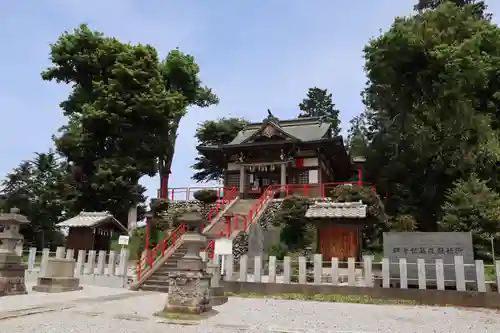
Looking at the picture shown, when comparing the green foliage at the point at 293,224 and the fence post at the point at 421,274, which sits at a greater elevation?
the green foliage at the point at 293,224

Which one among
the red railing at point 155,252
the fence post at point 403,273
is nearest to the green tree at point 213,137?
the red railing at point 155,252

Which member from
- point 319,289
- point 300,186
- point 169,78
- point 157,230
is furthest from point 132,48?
point 319,289

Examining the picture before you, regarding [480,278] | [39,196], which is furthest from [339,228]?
[39,196]

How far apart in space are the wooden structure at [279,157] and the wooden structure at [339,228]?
7368 mm

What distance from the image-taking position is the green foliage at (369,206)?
64.2 ft

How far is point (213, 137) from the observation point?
38.8m

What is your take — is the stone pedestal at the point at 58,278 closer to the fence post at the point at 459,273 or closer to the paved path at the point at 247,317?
the paved path at the point at 247,317

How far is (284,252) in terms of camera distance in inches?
660

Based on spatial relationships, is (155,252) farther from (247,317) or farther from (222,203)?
(222,203)

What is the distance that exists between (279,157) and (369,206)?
7923mm

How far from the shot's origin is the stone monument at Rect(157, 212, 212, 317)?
8070mm

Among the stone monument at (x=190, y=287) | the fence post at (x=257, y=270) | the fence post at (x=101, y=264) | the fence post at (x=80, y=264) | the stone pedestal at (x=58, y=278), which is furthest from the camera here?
the fence post at (x=80, y=264)

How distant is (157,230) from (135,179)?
16.0 ft

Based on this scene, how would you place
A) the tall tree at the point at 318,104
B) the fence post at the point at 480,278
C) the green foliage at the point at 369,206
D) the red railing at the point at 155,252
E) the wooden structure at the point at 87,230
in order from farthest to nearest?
the tall tree at the point at 318,104, the green foliage at the point at 369,206, the wooden structure at the point at 87,230, the red railing at the point at 155,252, the fence post at the point at 480,278
